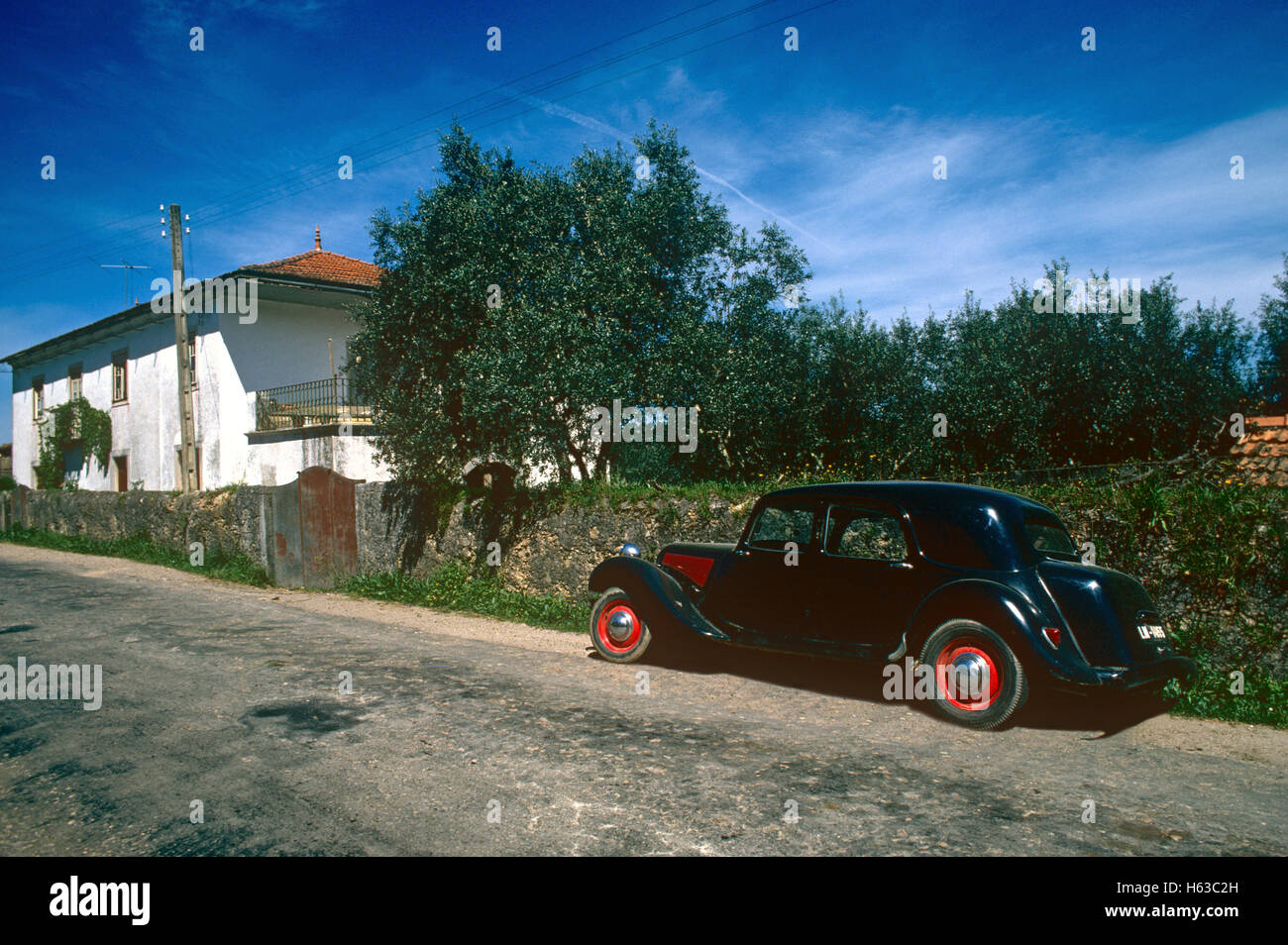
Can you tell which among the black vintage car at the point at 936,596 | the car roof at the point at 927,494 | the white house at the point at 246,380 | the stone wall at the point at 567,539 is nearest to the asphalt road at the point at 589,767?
the black vintage car at the point at 936,596

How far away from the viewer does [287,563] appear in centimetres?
1373

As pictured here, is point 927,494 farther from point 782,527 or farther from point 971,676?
point 971,676

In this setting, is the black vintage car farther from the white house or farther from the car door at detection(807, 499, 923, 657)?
the white house

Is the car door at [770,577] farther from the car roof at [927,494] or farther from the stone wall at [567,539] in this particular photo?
the stone wall at [567,539]

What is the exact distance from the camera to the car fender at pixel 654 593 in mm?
6734

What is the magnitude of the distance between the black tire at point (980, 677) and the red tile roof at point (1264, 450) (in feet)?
27.3

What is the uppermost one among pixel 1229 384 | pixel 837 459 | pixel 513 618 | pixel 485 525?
pixel 1229 384

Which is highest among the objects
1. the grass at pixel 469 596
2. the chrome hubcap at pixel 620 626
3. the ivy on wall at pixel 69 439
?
the ivy on wall at pixel 69 439

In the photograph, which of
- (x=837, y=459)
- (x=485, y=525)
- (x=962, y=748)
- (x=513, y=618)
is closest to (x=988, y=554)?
(x=962, y=748)

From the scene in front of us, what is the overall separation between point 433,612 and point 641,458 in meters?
6.78

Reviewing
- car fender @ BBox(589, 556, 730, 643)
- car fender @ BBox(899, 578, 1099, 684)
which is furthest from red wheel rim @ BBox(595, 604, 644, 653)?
car fender @ BBox(899, 578, 1099, 684)
